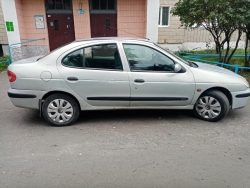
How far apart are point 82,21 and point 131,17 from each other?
260cm

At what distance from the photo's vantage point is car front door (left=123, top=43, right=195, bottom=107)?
3.74 meters

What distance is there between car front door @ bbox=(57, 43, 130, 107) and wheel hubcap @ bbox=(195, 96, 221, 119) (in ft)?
4.69

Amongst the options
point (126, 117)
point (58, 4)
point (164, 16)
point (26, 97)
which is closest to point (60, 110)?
point (26, 97)

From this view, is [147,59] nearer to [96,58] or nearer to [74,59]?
[96,58]

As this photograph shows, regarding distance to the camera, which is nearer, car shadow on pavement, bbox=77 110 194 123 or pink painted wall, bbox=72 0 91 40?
car shadow on pavement, bbox=77 110 194 123

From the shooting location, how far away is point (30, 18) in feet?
35.5

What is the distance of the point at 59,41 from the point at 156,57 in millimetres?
8777

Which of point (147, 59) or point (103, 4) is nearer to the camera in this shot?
point (147, 59)

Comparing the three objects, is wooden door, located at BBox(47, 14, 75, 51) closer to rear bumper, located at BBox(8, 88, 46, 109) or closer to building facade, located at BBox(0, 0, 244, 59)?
building facade, located at BBox(0, 0, 244, 59)

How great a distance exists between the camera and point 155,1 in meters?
9.95

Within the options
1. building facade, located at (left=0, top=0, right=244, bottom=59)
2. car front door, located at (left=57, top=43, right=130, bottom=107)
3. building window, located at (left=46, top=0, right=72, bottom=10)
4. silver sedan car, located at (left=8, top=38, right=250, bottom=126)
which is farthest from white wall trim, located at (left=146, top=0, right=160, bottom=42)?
car front door, located at (left=57, top=43, right=130, bottom=107)

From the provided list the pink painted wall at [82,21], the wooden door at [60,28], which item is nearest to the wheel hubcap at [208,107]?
the pink painted wall at [82,21]

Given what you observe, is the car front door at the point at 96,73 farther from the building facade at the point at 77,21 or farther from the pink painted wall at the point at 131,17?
the pink painted wall at the point at 131,17

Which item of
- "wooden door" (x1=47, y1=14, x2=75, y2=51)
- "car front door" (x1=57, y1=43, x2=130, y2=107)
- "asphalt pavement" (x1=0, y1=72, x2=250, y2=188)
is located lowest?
"asphalt pavement" (x1=0, y1=72, x2=250, y2=188)
